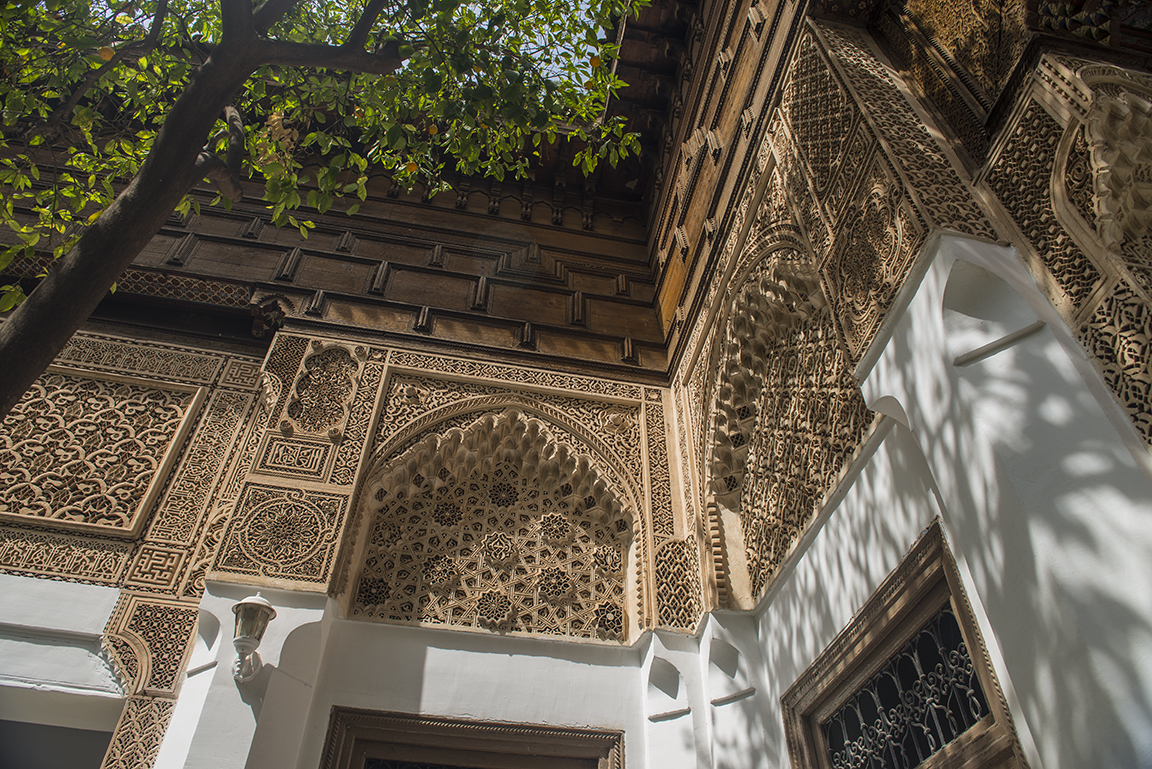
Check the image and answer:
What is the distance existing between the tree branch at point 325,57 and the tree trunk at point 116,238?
86 millimetres

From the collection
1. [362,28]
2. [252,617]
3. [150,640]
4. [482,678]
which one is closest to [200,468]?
[150,640]

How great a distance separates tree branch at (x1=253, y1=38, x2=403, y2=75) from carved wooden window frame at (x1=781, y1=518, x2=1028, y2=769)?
2.38m

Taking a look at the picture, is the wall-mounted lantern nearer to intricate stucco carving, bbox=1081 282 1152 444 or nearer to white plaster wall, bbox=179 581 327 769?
white plaster wall, bbox=179 581 327 769

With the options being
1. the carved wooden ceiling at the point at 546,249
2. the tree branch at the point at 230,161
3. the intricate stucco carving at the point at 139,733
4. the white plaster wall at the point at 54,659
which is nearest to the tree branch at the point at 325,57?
the tree branch at the point at 230,161

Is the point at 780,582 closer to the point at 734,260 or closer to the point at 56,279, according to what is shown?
the point at 734,260

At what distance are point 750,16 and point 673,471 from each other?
7.66 feet

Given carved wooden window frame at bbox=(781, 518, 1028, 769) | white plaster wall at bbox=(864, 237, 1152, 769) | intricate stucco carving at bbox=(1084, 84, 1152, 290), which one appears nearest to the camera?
white plaster wall at bbox=(864, 237, 1152, 769)

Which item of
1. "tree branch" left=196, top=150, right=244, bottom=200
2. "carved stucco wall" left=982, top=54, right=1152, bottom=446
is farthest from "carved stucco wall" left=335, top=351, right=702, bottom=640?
"carved stucco wall" left=982, top=54, right=1152, bottom=446

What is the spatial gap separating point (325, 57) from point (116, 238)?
3.21 feet

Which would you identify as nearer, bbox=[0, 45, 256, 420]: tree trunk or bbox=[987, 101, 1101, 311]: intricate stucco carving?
bbox=[987, 101, 1101, 311]: intricate stucco carving

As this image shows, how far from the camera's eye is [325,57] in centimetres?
244

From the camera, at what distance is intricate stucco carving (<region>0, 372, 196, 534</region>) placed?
126 inches

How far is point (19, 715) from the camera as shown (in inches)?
107

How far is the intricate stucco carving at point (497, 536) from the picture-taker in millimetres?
3285
